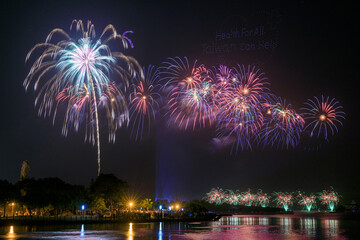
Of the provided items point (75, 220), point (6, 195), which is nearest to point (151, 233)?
point (75, 220)

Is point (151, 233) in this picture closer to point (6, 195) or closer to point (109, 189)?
point (6, 195)

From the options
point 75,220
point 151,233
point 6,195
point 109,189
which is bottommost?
point 75,220

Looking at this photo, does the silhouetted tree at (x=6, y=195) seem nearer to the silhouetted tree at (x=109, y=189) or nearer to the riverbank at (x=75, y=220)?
the riverbank at (x=75, y=220)

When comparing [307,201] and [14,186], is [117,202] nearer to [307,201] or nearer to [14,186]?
[14,186]

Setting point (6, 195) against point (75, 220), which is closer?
point (75, 220)

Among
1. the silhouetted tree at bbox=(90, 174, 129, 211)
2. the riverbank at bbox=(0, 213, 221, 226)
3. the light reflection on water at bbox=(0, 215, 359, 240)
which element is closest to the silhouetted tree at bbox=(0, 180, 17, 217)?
the riverbank at bbox=(0, 213, 221, 226)

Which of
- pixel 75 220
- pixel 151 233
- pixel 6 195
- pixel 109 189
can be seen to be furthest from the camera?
pixel 109 189

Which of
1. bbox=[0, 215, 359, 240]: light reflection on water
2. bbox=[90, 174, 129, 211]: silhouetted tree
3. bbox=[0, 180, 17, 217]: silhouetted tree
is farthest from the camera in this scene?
bbox=[90, 174, 129, 211]: silhouetted tree

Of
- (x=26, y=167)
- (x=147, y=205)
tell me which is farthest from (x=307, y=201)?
(x=26, y=167)

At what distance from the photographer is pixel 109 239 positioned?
34188 millimetres

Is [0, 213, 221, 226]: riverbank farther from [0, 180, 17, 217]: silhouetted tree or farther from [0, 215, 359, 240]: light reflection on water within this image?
[0, 180, 17, 217]: silhouetted tree

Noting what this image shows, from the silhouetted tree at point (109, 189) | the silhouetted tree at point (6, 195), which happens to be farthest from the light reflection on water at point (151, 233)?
the silhouetted tree at point (109, 189)

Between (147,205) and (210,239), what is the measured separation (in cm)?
8303

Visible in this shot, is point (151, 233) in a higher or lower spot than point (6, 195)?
lower
